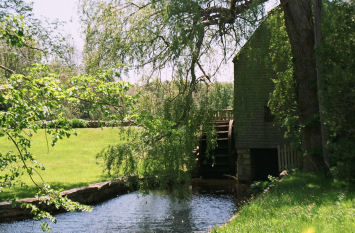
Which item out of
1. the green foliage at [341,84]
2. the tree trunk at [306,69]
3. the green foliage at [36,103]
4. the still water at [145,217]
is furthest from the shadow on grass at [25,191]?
the green foliage at [341,84]

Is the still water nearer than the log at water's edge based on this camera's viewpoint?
Yes

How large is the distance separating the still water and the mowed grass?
1.44 metres

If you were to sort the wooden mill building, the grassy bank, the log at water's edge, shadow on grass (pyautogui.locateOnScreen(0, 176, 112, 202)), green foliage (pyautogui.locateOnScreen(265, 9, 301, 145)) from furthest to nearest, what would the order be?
the wooden mill building
shadow on grass (pyautogui.locateOnScreen(0, 176, 112, 202))
green foliage (pyautogui.locateOnScreen(265, 9, 301, 145))
the log at water's edge
the grassy bank

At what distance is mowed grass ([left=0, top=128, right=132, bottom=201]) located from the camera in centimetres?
1609

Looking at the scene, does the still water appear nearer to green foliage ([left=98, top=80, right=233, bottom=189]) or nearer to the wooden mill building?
green foliage ([left=98, top=80, right=233, bottom=189])

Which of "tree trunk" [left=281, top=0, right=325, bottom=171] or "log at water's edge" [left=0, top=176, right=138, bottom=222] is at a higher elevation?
"tree trunk" [left=281, top=0, right=325, bottom=171]

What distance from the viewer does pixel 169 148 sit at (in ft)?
36.6

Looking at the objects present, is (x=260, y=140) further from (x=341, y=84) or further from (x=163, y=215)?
(x=341, y=84)

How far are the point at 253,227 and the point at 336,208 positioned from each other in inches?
60.4

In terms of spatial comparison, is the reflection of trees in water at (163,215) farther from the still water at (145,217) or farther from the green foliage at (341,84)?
the green foliage at (341,84)

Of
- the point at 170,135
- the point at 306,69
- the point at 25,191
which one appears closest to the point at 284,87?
the point at 306,69

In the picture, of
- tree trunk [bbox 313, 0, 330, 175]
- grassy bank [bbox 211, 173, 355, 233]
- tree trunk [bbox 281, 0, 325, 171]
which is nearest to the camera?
grassy bank [bbox 211, 173, 355, 233]

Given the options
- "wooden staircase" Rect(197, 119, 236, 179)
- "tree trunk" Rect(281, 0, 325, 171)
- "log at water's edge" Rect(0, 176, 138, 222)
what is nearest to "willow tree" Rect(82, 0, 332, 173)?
"tree trunk" Rect(281, 0, 325, 171)

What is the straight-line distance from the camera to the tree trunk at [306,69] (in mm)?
11906
